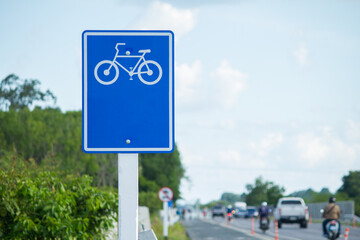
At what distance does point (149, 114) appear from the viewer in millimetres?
3877

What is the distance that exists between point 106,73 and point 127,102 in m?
0.22

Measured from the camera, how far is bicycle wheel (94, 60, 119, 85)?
12.6 ft

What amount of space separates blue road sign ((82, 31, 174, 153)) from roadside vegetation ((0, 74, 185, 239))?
3701 millimetres

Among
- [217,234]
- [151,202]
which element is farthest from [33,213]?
[151,202]

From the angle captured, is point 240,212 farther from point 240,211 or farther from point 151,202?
point 151,202

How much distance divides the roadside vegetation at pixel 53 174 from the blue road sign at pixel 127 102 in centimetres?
370

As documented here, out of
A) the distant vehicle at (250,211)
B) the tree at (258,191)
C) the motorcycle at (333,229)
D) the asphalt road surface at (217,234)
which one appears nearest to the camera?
the motorcycle at (333,229)

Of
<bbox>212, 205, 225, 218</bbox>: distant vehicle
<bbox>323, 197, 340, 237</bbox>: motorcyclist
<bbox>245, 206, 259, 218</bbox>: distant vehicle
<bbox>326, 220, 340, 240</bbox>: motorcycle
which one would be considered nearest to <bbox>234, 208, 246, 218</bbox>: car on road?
<bbox>245, 206, 259, 218</bbox>: distant vehicle

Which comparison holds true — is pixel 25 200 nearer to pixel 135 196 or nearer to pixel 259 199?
pixel 135 196

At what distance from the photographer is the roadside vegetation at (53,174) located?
7500 millimetres

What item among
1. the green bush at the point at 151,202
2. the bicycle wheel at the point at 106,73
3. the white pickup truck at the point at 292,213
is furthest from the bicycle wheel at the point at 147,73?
the green bush at the point at 151,202

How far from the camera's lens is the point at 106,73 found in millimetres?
3857

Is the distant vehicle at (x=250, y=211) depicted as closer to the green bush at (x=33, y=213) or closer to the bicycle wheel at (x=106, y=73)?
the green bush at (x=33, y=213)

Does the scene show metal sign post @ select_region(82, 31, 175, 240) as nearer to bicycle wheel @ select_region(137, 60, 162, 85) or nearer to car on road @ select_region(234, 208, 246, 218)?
bicycle wheel @ select_region(137, 60, 162, 85)
